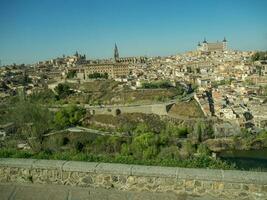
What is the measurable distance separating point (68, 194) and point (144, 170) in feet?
2.63

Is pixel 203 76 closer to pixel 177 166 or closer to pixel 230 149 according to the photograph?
pixel 230 149

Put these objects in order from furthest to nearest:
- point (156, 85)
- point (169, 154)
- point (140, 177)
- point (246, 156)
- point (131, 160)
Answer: point (156, 85), point (246, 156), point (169, 154), point (131, 160), point (140, 177)

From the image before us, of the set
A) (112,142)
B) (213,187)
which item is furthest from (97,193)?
(112,142)

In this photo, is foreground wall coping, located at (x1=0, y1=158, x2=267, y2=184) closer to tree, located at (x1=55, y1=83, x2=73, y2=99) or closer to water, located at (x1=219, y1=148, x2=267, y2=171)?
water, located at (x1=219, y1=148, x2=267, y2=171)

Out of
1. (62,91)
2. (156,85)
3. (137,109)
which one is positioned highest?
(156,85)

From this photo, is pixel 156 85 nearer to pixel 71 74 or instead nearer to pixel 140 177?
pixel 71 74

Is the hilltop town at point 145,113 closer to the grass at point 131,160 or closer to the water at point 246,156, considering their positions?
the water at point 246,156

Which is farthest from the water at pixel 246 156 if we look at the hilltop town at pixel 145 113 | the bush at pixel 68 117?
the bush at pixel 68 117

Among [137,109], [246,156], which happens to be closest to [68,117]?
[137,109]

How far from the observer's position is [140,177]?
131 inches

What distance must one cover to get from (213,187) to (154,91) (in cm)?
3347

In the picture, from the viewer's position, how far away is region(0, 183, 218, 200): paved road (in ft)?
10.7

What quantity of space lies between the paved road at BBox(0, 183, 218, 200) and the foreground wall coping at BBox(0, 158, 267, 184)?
0.61ft

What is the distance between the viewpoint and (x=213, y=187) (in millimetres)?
3178
